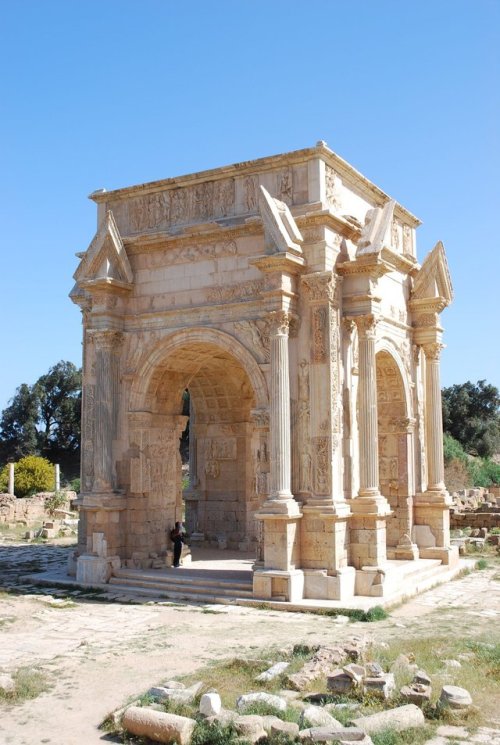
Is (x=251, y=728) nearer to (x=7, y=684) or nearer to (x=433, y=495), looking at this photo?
(x=7, y=684)

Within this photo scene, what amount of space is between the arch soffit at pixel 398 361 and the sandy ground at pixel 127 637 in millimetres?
4007

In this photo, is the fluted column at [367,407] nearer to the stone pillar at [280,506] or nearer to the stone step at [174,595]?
the stone pillar at [280,506]

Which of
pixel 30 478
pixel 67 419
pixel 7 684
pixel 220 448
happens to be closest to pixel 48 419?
pixel 67 419

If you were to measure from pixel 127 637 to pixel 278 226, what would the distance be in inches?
273

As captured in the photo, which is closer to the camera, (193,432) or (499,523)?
(193,432)

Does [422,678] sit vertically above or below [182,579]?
below

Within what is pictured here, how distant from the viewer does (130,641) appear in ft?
33.7

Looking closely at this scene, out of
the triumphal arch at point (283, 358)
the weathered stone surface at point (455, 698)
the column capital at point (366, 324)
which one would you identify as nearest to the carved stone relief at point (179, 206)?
the triumphal arch at point (283, 358)

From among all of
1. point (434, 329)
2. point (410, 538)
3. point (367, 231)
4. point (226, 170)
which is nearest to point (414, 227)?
point (434, 329)

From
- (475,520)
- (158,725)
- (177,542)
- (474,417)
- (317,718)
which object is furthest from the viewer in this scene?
(474,417)

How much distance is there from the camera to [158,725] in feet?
21.5

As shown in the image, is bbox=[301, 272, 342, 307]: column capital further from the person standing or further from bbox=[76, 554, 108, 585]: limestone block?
bbox=[76, 554, 108, 585]: limestone block

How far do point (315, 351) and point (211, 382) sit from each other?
6644mm

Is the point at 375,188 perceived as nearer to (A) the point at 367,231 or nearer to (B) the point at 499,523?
(A) the point at 367,231
